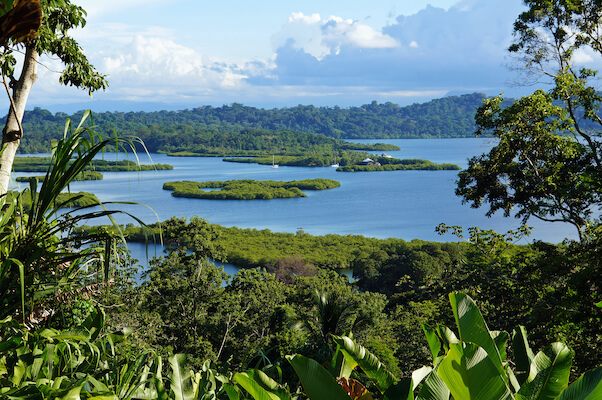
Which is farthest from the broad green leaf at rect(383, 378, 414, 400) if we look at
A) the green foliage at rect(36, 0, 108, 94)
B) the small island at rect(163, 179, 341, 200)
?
the small island at rect(163, 179, 341, 200)

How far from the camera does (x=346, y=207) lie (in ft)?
154

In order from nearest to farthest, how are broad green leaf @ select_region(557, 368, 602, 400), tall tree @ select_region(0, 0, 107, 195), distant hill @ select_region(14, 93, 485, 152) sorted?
broad green leaf @ select_region(557, 368, 602, 400), tall tree @ select_region(0, 0, 107, 195), distant hill @ select_region(14, 93, 485, 152)

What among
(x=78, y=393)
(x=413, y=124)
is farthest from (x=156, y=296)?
(x=413, y=124)

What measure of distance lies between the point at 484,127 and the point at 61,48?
5245mm

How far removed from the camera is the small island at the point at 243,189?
49438 millimetres

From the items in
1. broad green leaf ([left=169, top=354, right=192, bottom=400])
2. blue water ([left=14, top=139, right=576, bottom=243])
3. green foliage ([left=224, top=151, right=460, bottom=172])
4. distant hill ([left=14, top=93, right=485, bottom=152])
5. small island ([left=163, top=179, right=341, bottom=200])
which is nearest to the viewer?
broad green leaf ([left=169, top=354, right=192, bottom=400])

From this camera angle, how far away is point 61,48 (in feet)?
12.4

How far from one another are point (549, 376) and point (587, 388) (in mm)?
205

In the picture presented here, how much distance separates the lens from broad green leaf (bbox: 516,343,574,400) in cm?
99

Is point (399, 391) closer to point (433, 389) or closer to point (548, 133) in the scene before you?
point (433, 389)

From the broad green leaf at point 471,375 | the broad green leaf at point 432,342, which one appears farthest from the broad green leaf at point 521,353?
the broad green leaf at point 471,375

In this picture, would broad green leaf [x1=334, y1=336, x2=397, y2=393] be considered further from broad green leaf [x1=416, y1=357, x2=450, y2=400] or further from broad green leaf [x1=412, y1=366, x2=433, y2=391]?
broad green leaf [x1=416, y1=357, x2=450, y2=400]

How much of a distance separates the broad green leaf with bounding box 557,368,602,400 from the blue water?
95.9 ft

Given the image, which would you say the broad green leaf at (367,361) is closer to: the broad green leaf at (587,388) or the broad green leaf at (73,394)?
the broad green leaf at (587,388)
